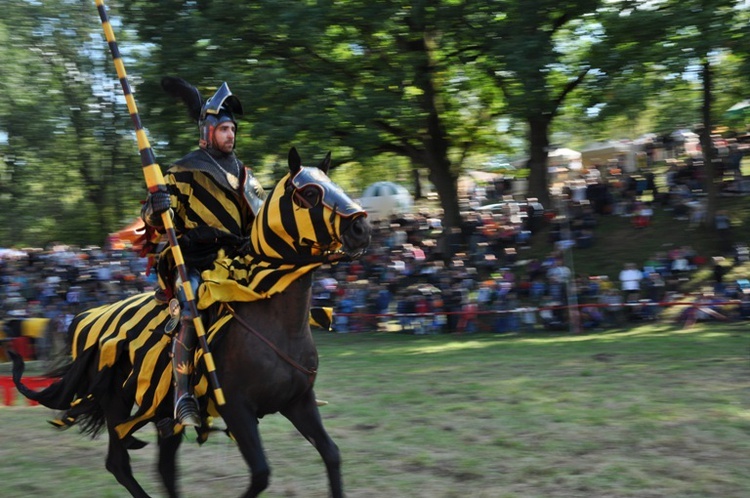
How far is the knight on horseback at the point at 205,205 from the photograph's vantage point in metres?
6.09

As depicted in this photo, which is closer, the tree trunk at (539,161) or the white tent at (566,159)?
the tree trunk at (539,161)

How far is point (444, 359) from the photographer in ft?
50.3

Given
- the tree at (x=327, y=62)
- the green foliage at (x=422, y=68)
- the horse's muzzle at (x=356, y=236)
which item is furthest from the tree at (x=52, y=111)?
the horse's muzzle at (x=356, y=236)

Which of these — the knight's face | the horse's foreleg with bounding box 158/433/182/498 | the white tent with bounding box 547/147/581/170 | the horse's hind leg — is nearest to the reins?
the knight's face

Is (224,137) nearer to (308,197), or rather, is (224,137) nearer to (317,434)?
(308,197)

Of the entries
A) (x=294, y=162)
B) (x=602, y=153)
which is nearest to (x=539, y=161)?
(x=602, y=153)

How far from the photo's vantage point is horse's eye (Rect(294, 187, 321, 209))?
551 centimetres

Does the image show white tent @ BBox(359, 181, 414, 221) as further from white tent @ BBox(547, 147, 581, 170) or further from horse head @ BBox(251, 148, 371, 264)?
horse head @ BBox(251, 148, 371, 264)

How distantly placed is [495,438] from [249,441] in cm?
341

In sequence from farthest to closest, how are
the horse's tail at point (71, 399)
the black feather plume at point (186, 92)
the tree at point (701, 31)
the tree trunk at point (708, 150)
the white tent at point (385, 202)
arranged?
the white tent at point (385, 202) → the tree trunk at point (708, 150) → the tree at point (701, 31) → the horse's tail at point (71, 399) → the black feather plume at point (186, 92)

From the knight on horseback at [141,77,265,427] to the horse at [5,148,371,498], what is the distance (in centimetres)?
17

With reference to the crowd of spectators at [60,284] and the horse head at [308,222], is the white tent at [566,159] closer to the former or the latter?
the crowd of spectators at [60,284]

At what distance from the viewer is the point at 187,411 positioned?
5.89 meters

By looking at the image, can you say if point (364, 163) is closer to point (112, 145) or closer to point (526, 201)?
point (526, 201)
